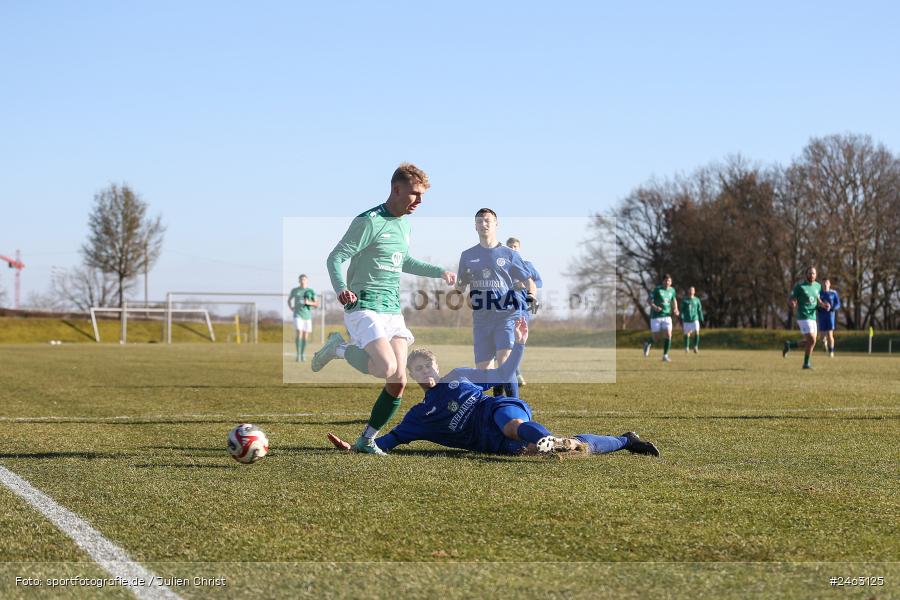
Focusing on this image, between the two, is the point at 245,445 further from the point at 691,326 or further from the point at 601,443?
the point at 691,326

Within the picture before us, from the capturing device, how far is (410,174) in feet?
24.1

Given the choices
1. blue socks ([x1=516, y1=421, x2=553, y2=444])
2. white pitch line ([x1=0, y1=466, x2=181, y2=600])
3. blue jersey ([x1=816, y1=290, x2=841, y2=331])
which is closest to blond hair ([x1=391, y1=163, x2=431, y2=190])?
blue socks ([x1=516, y1=421, x2=553, y2=444])

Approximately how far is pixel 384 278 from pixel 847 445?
12.6 ft

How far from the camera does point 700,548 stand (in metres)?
4.15

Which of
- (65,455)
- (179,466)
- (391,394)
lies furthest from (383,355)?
(65,455)

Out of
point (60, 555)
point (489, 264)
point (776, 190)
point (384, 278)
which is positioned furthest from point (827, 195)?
point (60, 555)

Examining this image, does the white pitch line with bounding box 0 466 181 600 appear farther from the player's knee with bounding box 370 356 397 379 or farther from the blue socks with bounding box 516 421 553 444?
the blue socks with bounding box 516 421 553 444

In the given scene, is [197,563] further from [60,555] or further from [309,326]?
[309,326]

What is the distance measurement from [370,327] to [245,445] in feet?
4.02

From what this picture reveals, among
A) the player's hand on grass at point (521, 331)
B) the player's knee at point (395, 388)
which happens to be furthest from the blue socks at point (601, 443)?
the player's hand on grass at point (521, 331)

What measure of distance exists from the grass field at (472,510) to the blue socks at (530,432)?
0.60 feet

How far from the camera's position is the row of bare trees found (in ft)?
193

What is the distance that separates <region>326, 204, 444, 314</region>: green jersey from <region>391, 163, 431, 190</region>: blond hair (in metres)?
0.28

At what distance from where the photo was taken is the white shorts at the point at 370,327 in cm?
722
